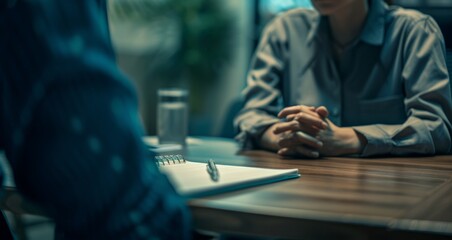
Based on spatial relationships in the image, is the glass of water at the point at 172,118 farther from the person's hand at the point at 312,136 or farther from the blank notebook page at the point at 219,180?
the blank notebook page at the point at 219,180

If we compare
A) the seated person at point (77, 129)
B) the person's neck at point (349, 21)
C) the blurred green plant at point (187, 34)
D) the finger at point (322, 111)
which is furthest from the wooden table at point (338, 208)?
the blurred green plant at point (187, 34)

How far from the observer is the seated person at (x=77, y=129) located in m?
0.58

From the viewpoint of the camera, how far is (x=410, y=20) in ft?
5.75

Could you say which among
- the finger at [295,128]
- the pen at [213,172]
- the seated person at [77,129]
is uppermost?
the seated person at [77,129]

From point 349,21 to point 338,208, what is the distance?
3.65 feet

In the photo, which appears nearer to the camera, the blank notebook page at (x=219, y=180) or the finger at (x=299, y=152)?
the blank notebook page at (x=219, y=180)

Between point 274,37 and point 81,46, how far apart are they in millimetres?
1382

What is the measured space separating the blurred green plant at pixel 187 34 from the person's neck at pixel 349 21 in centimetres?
272

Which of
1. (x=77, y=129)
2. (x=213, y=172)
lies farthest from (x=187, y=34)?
(x=77, y=129)

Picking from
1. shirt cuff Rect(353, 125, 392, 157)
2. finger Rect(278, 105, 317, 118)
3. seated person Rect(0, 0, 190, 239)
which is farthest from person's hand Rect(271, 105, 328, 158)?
seated person Rect(0, 0, 190, 239)

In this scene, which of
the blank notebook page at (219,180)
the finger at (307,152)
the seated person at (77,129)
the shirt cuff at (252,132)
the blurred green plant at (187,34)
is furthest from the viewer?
the blurred green plant at (187,34)

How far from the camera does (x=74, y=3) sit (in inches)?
23.6

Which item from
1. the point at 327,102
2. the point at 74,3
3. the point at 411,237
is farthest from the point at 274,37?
the point at 74,3

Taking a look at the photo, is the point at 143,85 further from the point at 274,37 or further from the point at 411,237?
the point at 411,237
